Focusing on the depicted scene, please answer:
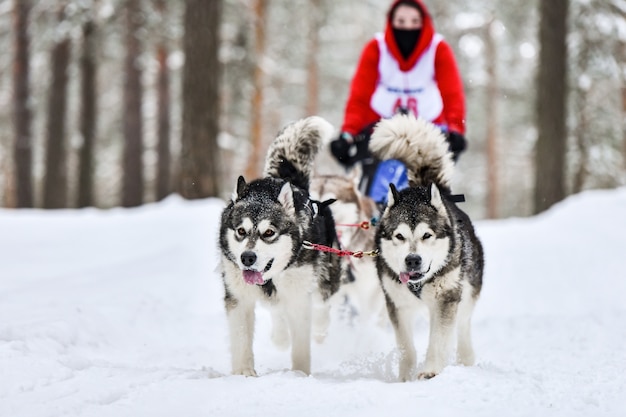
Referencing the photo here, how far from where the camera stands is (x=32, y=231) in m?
9.31

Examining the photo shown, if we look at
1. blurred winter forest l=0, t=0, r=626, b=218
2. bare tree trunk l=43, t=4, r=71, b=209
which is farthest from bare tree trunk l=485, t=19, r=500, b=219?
bare tree trunk l=43, t=4, r=71, b=209

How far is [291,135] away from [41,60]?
69.5 ft

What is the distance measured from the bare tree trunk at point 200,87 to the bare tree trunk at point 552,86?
581cm

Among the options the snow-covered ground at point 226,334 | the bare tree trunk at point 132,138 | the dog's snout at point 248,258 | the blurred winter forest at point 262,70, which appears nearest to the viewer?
the snow-covered ground at point 226,334

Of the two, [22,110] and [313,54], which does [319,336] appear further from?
[22,110]

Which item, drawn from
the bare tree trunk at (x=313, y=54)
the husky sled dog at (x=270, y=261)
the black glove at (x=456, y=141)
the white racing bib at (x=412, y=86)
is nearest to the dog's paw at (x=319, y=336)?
the husky sled dog at (x=270, y=261)

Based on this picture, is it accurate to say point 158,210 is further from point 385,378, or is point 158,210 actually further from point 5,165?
A: point 5,165

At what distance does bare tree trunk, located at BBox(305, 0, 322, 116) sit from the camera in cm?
1978

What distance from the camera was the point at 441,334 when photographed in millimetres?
3775

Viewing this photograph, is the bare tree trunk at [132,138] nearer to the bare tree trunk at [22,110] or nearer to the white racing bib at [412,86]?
the bare tree trunk at [22,110]

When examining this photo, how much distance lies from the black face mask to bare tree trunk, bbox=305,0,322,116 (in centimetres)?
1473

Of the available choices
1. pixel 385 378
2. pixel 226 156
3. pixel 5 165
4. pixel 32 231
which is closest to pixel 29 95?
pixel 226 156

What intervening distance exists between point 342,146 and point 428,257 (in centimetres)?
210

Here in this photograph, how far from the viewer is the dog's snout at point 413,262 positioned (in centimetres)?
359
